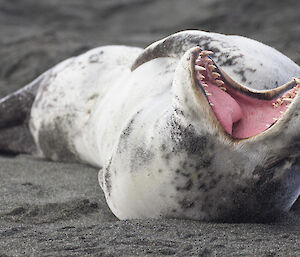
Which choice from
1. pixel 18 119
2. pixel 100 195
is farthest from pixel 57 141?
pixel 100 195

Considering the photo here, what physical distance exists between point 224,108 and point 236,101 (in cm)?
14

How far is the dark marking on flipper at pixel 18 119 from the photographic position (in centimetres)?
437

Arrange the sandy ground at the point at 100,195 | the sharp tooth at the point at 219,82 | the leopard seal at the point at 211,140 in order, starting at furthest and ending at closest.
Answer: the sharp tooth at the point at 219,82 < the leopard seal at the point at 211,140 < the sandy ground at the point at 100,195

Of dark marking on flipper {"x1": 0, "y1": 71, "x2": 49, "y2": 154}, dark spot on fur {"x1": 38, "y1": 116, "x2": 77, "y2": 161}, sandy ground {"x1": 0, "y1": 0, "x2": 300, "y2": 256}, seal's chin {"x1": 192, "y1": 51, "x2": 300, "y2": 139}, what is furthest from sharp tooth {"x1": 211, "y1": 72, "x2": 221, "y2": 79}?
dark marking on flipper {"x1": 0, "y1": 71, "x2": 49, "y2": 154}

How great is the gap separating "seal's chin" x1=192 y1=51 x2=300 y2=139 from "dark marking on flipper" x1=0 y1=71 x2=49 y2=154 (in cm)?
223

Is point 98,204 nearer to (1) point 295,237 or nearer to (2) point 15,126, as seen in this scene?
(1) point 295,237

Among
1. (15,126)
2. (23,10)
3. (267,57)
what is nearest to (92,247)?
(267,57)

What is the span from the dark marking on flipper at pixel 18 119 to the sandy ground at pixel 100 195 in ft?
0.60

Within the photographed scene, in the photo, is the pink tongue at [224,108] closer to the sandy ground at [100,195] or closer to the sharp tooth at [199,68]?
the sharp tooth at [199,68]

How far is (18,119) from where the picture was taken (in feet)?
14.5

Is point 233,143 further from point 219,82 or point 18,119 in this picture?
point 18,119

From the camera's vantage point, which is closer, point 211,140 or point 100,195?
point 211,140

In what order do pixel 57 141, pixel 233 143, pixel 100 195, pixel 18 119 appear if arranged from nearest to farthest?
pixel 233 143
pixel 100 195
pixel 57 141
pixel 18 119

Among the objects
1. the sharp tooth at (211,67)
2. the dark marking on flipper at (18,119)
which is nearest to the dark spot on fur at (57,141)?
the dark marking on flipper at (18,119)
